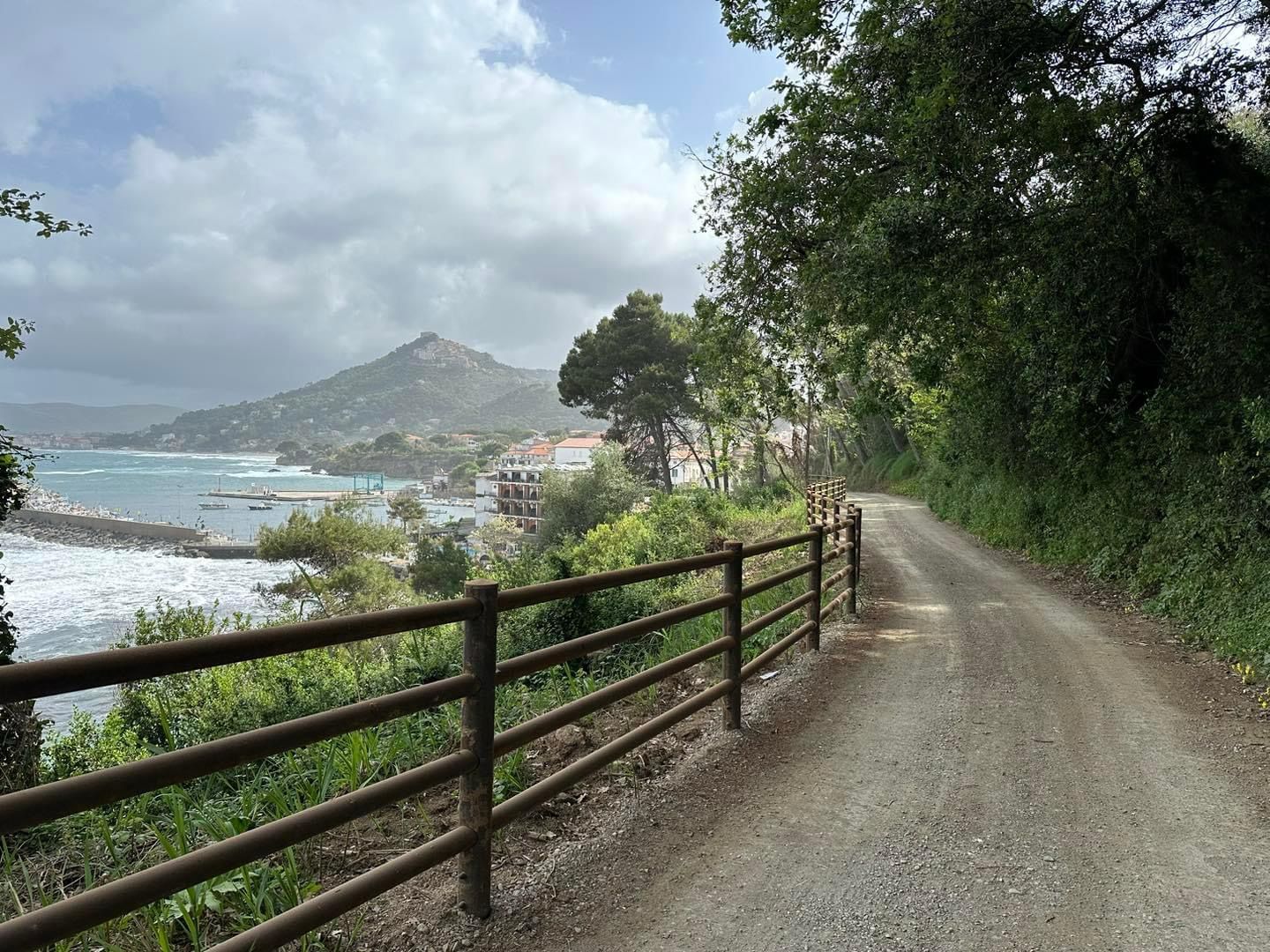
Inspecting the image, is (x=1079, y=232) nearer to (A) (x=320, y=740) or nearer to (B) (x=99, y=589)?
(A) (x=320, y=740)

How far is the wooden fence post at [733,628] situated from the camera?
4.86m

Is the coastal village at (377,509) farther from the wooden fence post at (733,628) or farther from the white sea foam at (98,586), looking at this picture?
the wooden fence post at (733,628)

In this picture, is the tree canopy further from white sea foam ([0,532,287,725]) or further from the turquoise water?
the turquoise water

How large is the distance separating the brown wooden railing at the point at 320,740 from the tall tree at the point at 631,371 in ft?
139

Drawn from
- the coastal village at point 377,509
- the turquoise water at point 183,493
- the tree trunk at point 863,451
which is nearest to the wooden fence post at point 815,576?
the tree trunk at point 863,451

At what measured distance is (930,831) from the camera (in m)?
3.83

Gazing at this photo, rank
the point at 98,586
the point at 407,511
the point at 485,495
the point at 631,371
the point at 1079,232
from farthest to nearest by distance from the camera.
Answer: the point at 485,495 → the point at 407,511 → the point at 98,586 → the point at 631,371 → the point at 1079,232

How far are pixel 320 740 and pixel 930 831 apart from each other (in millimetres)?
3057

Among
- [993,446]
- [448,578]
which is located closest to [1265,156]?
[993,446]

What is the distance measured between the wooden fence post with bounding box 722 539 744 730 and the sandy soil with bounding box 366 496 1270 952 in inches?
7.0

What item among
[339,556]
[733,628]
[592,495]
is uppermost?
[733,628]

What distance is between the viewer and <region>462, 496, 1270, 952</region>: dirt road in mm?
3027

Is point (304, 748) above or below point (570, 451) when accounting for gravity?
below

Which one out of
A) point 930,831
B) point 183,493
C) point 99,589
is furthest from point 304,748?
point 183,493
